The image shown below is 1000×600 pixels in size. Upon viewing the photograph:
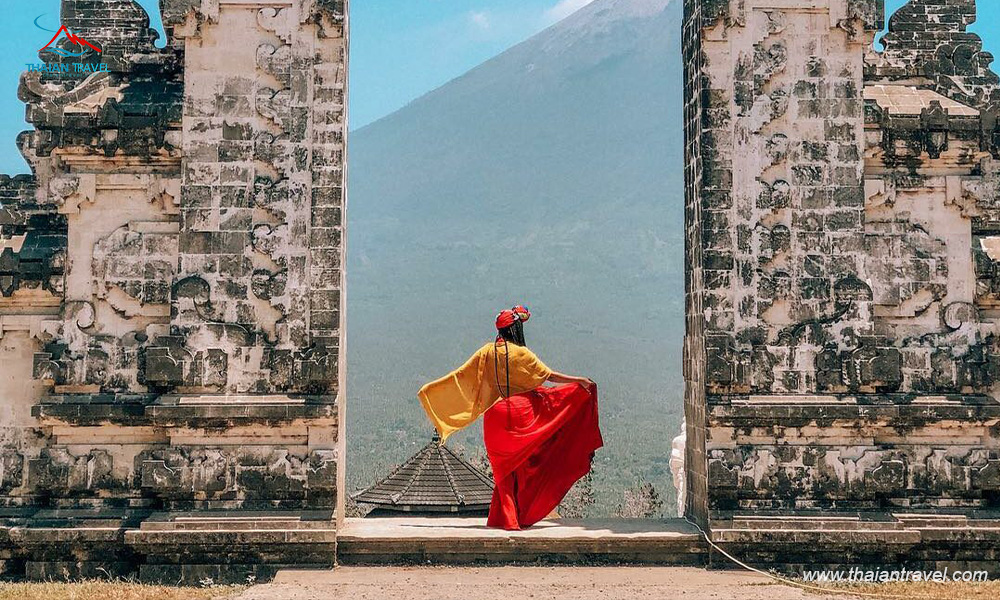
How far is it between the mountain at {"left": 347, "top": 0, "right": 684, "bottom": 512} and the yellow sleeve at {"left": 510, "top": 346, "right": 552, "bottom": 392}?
174 feet

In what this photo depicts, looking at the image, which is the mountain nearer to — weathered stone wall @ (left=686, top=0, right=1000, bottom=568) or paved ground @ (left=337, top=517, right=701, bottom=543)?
paved ground @ (left=337, top=517, right=701, bottom=543)

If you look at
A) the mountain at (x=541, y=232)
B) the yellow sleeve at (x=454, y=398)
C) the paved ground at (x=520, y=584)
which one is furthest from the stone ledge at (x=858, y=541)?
the mountain at (x=541, y=232)

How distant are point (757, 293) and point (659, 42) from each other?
582ft

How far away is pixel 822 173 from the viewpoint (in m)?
11.5

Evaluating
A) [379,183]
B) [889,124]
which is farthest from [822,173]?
[379,183]

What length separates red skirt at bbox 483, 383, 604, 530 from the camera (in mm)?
11477

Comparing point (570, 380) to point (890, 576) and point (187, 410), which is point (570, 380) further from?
point (187, 410)

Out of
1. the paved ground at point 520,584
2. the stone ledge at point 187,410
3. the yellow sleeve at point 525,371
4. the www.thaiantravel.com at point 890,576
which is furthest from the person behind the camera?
the yellow sleeve at point 525,371

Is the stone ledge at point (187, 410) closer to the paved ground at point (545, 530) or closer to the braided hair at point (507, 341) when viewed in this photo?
the paved ground at point (545, 530)

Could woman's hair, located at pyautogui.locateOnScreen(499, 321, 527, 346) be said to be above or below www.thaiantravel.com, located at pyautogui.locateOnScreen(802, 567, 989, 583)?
above

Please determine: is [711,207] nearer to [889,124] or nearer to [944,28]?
[889,124]

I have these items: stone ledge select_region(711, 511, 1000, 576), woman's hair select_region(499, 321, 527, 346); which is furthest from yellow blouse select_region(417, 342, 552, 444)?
stone ledge select_region(711, 511, 1000, 576)

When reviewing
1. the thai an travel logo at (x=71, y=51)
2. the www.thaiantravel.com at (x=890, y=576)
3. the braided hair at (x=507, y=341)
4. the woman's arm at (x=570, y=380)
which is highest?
the thai an travel logo at (x=71, y=51)

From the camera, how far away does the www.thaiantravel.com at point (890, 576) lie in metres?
10.6
